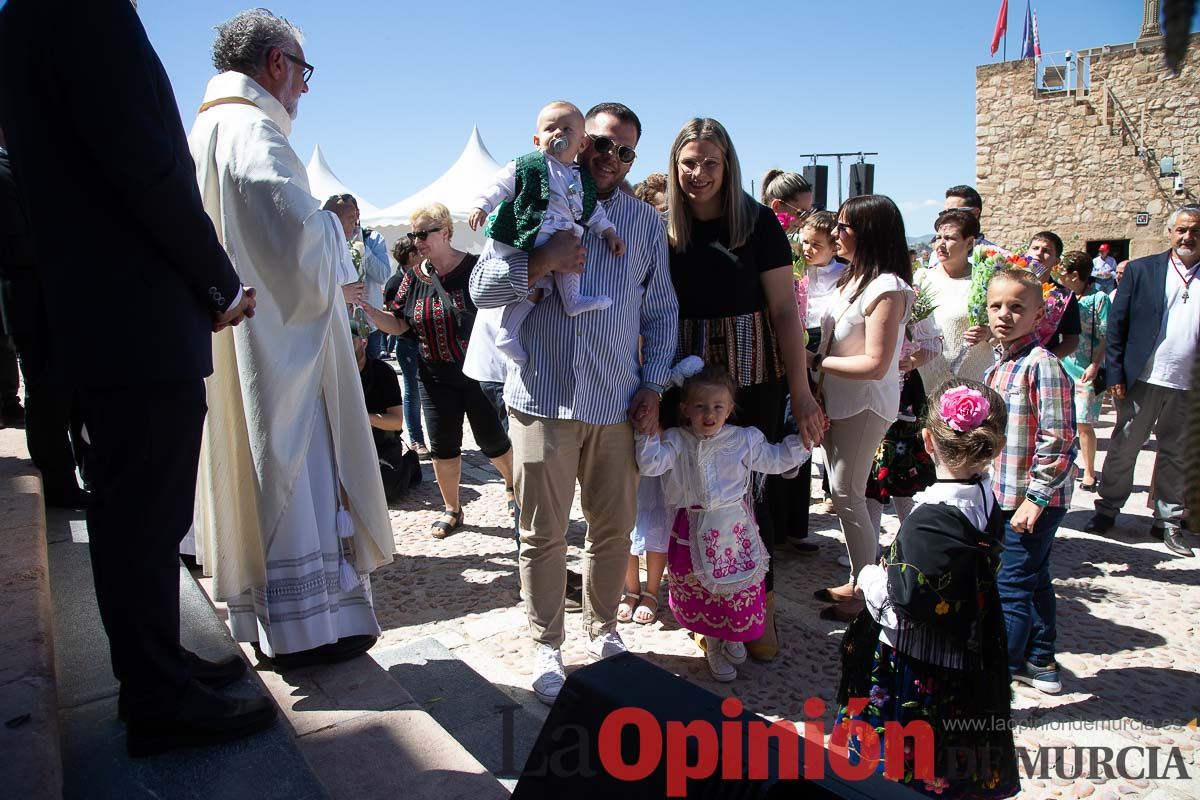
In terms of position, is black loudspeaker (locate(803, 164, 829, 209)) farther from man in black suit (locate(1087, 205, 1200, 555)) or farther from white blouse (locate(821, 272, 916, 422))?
white blouse (locate(821, 272, 916, 422))

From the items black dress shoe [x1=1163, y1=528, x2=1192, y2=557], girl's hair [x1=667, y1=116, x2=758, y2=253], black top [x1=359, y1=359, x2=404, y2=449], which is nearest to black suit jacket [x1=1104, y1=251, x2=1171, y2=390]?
black dress shoe [x1=1163, y1=528, x2=1192, y2=557]

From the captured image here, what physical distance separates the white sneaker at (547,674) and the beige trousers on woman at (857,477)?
1.44m

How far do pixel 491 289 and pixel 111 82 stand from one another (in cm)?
123

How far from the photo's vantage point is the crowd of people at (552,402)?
1700 mm

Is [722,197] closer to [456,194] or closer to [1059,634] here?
[1059,634]

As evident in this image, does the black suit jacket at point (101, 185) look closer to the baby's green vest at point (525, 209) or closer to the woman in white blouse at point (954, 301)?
the baby's green vest at point (525, 209)

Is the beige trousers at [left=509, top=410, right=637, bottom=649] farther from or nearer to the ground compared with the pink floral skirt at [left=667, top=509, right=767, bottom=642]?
farther from the ground

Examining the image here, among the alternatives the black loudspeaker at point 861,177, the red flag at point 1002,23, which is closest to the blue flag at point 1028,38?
the red flag at point 1002,23

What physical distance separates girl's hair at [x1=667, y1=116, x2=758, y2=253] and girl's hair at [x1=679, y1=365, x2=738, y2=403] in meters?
0.48

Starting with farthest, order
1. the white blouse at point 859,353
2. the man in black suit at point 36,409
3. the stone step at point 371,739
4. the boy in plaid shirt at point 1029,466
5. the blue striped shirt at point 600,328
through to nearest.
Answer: the man in black suit at point 36,409 < the white blouse at point 859,353 < the boy in plaid shirt at point 1029,466 < the blue striped shirt at point 600,328 < the stone step at point 371,739

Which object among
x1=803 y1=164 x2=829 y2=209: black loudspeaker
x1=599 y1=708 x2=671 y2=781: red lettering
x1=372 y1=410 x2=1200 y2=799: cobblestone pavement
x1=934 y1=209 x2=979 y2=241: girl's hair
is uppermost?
x1=803 y1=164 x2=829 y2=209: black loudspeaker

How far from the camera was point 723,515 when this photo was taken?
3.04 meters

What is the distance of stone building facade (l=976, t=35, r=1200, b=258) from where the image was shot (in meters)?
18.6

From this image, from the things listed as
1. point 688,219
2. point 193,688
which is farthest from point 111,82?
point 688,219
